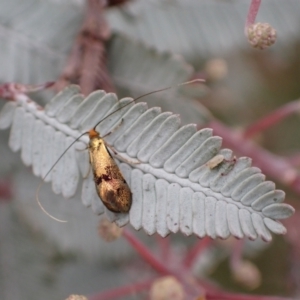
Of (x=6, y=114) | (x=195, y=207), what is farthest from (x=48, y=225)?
(x=195, y=207)

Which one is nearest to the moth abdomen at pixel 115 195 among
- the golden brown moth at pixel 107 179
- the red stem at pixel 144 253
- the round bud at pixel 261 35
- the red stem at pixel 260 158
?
the golden brown moth at pixel 107 179

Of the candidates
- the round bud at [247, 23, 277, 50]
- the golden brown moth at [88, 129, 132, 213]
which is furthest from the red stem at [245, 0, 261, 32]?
the golden brown moth at [88, 129, 132, 213]

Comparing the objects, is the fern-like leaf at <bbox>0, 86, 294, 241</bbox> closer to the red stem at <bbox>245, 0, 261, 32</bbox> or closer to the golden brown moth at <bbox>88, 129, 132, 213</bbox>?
the golden brown moth at <bbox>88, 129, 132, 213</bbox>

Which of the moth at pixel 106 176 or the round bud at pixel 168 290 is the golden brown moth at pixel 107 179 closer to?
the moth at pixel 106 176

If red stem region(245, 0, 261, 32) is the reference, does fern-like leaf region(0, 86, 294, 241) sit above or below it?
below

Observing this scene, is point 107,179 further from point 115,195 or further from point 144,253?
point 144,253
